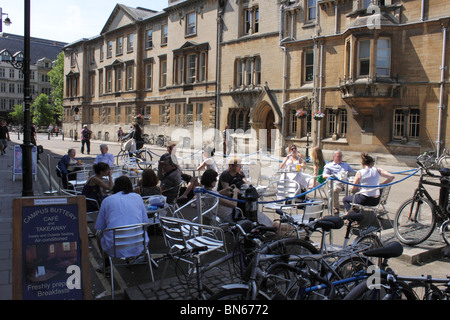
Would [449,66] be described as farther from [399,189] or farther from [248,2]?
[248,2]

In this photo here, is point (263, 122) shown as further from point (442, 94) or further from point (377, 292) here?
point (377, 292)

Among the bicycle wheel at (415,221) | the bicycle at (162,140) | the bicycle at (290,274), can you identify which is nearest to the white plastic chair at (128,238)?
the bicycle at (290,274)

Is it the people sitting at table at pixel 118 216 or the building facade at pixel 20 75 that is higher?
the building facade at pixel 20 75

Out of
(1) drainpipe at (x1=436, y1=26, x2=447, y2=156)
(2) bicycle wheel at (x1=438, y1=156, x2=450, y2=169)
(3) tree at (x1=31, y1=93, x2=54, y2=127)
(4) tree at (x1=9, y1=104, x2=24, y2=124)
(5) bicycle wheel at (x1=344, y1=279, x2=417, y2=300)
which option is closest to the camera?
(5) bicycle wheel at (x1=344, y1=279, x2=417, y2=300)

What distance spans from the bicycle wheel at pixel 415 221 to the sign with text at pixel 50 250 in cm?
520

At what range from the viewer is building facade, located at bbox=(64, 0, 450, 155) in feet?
69.1

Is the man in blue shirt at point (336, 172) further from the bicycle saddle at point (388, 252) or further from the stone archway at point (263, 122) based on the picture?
the stone archway at point (263, 122)

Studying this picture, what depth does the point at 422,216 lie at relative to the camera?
684 cm

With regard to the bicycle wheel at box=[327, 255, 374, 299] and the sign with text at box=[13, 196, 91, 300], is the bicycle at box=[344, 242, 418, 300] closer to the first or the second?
the bicycle wheel at box=[327, 255, 374, 299]

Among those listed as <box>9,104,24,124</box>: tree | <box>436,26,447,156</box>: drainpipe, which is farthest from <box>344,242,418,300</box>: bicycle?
<box>9,104,24,124</box>: tree

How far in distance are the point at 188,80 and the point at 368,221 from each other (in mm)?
29038

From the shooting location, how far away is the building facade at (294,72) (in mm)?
21047

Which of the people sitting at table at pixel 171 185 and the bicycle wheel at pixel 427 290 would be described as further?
the people sitting at table at pixel 171 185

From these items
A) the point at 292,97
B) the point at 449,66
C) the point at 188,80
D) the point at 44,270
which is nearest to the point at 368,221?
the point at 44,270
